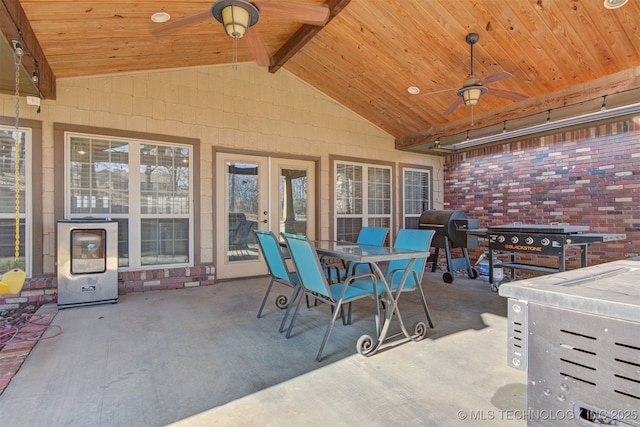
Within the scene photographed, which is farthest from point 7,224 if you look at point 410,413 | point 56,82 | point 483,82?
point 483,82

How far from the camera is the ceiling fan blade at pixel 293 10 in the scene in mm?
2643

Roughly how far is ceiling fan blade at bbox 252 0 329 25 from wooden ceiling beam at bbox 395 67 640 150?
11.5 ft

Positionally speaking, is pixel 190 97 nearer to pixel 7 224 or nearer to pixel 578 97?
pixel 7 224

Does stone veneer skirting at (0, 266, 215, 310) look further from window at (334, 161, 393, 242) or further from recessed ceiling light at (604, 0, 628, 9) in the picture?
recessed ceiling light at (604, 0, 628, 9)

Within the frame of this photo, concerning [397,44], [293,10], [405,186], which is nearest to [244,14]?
[293,10]

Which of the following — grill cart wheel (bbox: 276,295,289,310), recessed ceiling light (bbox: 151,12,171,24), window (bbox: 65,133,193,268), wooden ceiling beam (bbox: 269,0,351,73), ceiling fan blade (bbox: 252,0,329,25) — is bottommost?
grill cart wheel (bbox: 276,295,289,310)

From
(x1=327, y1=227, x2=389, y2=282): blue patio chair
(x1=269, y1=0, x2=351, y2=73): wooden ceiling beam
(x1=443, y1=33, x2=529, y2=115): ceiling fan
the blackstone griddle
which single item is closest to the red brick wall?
the blackstone griddle

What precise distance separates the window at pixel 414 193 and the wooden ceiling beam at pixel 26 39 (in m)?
6.17

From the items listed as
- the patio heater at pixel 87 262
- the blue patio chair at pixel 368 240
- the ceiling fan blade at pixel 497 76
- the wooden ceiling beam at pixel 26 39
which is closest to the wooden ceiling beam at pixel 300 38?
the ceiling fan blade at pixel 497 76

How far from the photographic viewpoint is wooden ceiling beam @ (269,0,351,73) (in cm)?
387

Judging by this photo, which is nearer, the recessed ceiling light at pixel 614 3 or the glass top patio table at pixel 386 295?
the glass top patio table at pixel 386 295

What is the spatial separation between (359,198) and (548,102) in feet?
11.3

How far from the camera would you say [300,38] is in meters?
4.58

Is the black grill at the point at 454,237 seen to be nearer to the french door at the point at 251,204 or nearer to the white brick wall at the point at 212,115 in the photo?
the white brick wall at the point at 212,115
